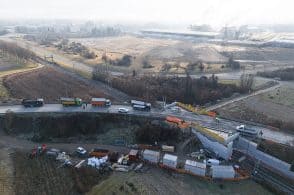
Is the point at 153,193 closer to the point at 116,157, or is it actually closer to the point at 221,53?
the point at 116,157

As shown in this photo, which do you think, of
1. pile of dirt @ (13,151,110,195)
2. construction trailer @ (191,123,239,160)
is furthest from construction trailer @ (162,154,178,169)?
pile of dirt @ (13,151,110,195)

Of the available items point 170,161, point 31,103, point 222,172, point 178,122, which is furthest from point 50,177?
point 222,172

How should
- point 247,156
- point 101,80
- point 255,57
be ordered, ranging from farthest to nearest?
point 255,57 → point 101,80 → point 247,156

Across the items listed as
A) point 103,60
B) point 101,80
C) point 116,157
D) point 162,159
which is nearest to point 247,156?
point 162,159

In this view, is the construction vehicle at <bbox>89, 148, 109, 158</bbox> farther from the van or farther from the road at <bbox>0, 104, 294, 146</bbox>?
the van

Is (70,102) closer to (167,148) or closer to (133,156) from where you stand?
(133,156)

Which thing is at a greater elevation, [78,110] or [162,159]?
[78,110]
